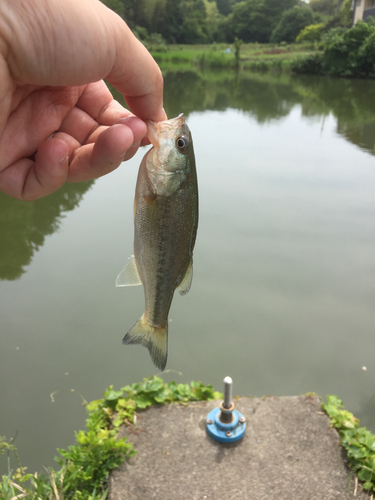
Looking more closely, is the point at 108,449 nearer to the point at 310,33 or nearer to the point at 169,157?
the point at 169,157

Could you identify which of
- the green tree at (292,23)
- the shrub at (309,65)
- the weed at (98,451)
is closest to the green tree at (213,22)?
the green tree at (292,23)

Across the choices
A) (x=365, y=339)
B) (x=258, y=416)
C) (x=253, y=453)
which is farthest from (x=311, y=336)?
(x=253, y=453)

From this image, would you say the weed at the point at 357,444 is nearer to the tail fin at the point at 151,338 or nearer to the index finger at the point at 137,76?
the tail fin at the point at 151,338

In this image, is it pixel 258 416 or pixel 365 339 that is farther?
pixel 365 339

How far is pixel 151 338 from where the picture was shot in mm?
1541

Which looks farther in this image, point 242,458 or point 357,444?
point 242,458

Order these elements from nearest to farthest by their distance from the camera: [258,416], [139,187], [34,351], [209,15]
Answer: [139,187]
[258,416]
[34,351]
[209,15]

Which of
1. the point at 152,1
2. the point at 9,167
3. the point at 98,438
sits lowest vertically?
the point at 98,438

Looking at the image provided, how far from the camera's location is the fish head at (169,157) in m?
1.45

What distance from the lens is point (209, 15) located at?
60.2 m

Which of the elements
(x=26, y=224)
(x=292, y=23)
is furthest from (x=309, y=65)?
(x=26, y=224)

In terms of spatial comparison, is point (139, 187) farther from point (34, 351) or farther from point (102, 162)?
point (34, 351)

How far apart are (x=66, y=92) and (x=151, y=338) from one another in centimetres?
116

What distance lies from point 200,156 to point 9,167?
821 cm
